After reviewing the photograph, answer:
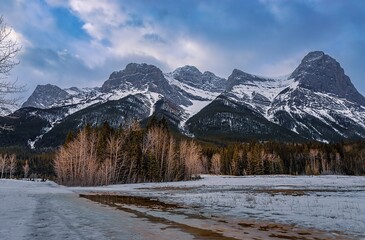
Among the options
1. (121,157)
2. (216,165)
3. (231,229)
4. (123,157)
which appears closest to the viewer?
(231,229)

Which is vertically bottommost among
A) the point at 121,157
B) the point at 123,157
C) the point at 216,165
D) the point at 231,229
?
the point at 231,229

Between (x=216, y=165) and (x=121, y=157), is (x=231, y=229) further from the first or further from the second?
(x=216, y=165)

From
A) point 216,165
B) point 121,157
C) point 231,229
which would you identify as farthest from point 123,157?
point 216,165

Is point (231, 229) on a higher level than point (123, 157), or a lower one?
lower

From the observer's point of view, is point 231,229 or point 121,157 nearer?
point 231,229

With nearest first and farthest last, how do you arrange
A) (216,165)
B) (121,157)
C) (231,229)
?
(231,229)
(121,157)
(216,165)

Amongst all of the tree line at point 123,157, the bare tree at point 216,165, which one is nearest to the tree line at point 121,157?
the tree line at point 123,157

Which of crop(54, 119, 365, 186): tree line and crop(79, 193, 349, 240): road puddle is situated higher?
crop(54, 119, 365, 186): tree line

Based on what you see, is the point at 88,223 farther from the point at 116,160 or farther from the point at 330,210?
the point at 116,160

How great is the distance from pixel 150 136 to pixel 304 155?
12543 cm

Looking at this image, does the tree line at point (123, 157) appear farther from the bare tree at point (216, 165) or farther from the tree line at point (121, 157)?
the bare tree at point (216, 165)

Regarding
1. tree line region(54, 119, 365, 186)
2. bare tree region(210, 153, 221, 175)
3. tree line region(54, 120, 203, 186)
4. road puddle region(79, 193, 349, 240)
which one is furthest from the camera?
bare tree region(210, 153, 221, 175)

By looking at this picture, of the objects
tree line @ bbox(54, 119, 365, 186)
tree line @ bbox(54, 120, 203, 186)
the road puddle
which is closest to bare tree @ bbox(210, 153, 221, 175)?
tree line @ bbox(54, 119, 365, 186)

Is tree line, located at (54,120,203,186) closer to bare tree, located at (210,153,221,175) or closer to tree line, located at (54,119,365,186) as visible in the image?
tree line, located at (54,119,365,186)
